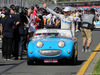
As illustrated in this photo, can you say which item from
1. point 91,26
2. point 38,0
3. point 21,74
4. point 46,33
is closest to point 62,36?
point 46,33

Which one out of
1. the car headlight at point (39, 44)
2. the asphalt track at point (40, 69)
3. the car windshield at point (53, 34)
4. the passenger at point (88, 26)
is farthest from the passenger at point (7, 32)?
the passenger at point (88, 26)

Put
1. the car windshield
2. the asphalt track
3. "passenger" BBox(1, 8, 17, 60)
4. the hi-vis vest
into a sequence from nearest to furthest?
the asphalt track < the car windshield < "passenger" BBox(1, 8, 17, 60) < the hi-vis vest

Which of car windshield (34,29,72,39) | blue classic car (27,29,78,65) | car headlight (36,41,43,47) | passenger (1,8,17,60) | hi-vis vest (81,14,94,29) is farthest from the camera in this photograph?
hi-vis vest (81,14,94,29)

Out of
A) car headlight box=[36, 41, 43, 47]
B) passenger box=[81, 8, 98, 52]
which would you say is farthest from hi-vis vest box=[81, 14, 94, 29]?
car headlight box=[36, 41, 43, 47]

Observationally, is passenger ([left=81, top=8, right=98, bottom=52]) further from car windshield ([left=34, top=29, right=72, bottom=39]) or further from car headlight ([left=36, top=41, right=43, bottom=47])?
car headlight ([left=36, top=41, right=43, bottom=47])

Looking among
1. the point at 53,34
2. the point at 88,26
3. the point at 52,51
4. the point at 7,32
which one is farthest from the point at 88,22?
the point at 52,51

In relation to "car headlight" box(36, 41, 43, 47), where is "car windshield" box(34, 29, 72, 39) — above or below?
above

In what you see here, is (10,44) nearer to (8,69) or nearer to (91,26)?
(8,69)

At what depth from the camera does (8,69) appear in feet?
41.1

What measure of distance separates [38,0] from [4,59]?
38.6 meters

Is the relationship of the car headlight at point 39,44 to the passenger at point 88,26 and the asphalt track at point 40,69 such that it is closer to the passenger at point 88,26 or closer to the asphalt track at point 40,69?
the asphalt track at point 40,69

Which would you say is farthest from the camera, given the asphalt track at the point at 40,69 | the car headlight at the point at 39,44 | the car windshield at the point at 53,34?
the car windshield at the point at 53,34

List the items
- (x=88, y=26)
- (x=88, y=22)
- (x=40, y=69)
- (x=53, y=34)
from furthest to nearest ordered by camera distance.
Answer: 1. (x=88, y=22)
2. (x=88, y=26)
3. (x=53, y=34)
4. (x=40, y=69)

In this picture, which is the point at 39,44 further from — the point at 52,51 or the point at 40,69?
the point at 40,69
